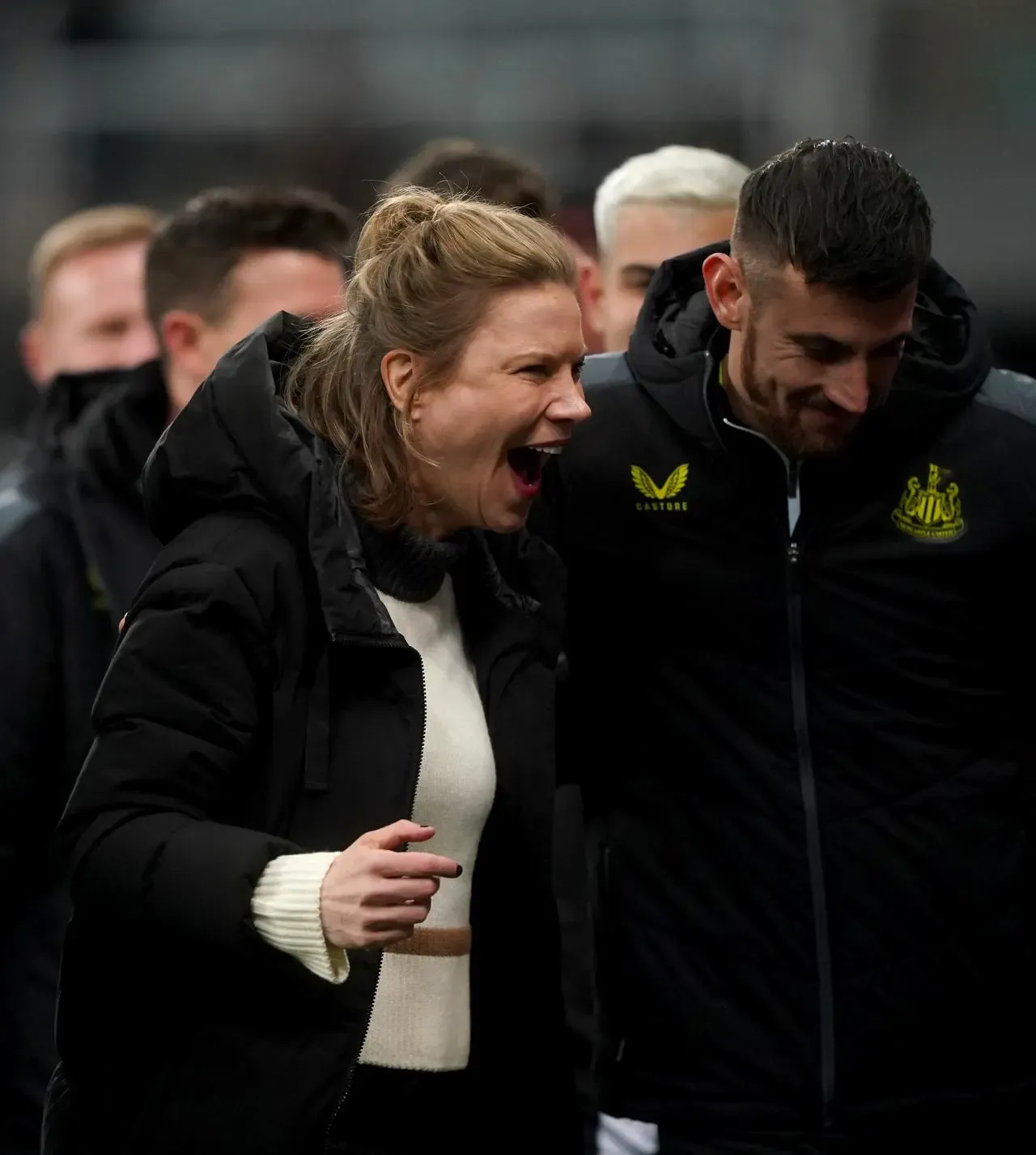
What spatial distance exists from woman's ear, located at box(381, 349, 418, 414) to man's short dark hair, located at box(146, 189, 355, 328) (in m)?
1.34

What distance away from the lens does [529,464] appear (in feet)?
9.13

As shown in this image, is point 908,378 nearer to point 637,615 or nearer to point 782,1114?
point 637,615

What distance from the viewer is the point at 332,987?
8.07 ft

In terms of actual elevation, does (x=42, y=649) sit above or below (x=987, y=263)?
above

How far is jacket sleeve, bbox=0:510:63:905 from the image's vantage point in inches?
132

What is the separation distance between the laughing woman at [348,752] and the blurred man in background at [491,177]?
1.31 meters

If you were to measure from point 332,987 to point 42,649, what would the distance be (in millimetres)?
1118

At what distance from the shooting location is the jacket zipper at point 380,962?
96.0 inches

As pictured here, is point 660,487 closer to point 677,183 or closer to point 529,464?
point 529,464

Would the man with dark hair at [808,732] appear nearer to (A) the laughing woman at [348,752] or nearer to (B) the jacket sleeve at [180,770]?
(A) the laughing woman at [348,752]

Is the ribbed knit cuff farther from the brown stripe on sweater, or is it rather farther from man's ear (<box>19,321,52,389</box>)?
man's ear (<box>19,321,52,389</box>)

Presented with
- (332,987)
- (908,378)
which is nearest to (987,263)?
(908,378)

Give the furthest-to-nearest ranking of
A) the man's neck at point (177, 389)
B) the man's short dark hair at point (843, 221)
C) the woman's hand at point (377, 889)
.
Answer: the man's neck at point (177, 389) → the man's short dark hair at point (843, 221) → the woman's hand at point (377, 889)

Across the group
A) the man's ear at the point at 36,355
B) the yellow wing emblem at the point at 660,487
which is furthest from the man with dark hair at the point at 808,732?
the man's ear at the point at 36,355
